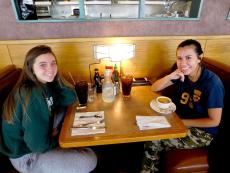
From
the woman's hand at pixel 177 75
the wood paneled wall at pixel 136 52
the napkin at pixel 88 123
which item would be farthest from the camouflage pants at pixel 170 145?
the wood paneled wall at pixel 136 52

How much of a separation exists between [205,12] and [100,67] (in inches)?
45.4

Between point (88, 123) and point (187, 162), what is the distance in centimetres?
70

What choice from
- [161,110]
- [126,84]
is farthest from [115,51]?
[161,110]

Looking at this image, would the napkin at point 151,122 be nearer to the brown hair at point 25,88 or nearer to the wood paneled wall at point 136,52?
the brown hair at point 25,88

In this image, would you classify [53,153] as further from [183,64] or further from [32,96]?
[183,64]

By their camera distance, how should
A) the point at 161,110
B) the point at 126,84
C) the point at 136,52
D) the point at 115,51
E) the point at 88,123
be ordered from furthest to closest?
1. the point at 136,52
2. the point at 115,51
3. the point at 126,84
4. the point at 161,110
5. the point at 88,123

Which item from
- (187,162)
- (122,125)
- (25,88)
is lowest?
(187,162)

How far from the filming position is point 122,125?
1074 mm

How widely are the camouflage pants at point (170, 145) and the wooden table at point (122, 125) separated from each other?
0.25 meters

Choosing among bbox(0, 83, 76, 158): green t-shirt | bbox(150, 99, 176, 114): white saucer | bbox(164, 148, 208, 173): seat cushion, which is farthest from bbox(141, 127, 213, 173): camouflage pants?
bbox(0, 83, 76, 158): green t-shirt

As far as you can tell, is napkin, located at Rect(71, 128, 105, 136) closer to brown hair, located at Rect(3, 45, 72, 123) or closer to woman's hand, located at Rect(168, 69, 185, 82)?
brown hair, located at Rect(3, 45, 72, 123)

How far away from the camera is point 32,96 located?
3.33 ft

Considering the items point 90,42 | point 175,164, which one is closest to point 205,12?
point 90,42

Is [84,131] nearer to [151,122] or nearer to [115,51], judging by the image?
[151,122]
